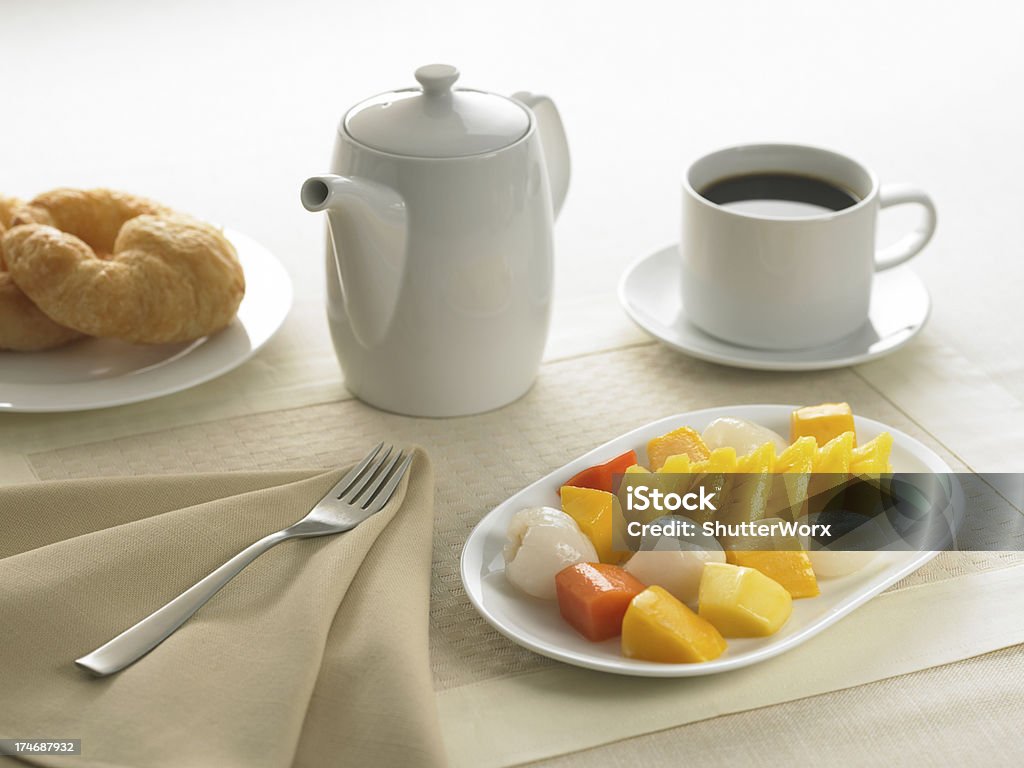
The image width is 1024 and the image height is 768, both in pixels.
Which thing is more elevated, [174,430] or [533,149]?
[533,149]

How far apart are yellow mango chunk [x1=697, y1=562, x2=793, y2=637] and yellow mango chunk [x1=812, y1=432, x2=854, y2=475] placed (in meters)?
0.12

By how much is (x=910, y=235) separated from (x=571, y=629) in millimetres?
650

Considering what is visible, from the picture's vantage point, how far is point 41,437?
1080mm

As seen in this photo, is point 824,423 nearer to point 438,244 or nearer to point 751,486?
point 751,486

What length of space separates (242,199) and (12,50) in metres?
0.93

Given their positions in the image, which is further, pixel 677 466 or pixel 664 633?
pixel 677 466

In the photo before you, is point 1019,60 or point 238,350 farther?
point 1019,60

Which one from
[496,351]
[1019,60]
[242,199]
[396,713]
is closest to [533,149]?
[496,351]

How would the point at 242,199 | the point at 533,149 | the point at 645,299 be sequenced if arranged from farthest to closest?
the point at 242,199 → the point at 645,299 → the point at 533,149

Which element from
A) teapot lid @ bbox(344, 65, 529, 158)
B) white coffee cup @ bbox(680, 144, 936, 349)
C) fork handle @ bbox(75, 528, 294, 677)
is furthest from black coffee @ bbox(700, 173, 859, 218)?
fork handle @ bbox(75, 528, 294, 677)

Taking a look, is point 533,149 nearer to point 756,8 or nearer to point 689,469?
point 689,469

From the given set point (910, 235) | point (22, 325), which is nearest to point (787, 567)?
point (910, 235)

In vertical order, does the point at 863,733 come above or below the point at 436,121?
below

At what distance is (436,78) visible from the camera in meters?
1.01
